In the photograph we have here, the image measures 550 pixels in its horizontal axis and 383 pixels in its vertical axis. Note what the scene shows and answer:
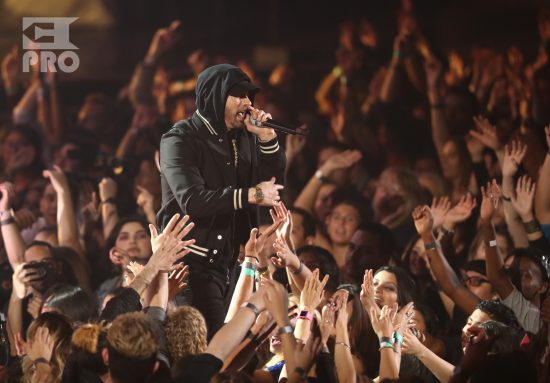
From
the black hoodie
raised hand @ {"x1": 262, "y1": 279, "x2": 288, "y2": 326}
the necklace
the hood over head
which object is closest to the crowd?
raised hand @ {"x1": 262, "y1": 279, "x2": 288, "y2": 326}

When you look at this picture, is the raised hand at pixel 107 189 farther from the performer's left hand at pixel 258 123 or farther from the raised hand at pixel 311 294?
the raised hand at pixel 311 294

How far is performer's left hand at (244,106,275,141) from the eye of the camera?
14.8ft

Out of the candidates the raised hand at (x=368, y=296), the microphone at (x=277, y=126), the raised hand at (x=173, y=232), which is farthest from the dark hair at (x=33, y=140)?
the raised hand at (x=368, y=296)

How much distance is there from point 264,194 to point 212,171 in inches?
13.3

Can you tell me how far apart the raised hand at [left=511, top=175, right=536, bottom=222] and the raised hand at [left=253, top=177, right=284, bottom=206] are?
224 centimetres

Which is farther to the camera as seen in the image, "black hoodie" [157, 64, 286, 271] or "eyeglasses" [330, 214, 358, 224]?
"eyeglasses" [330, 214, 358, 224]

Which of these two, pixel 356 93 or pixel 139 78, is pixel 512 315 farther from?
pixel 139 78

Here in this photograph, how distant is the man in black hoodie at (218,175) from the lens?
4379 mm

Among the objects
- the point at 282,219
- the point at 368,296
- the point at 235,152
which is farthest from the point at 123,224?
the point at 368,296

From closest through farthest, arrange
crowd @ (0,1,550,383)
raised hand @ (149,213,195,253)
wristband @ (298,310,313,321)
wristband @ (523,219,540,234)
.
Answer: crowd @ (0,1,550,383)
wristband @ (298,310,313,321)
raised hand @ (149,213,195,253)
wristband @ (523,219,540,234)

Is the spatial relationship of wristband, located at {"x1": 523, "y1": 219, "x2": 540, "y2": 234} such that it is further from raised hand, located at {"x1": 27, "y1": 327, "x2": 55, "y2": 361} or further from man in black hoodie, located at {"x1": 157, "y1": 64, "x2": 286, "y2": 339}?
raised hand, located at {"x1": 27, "y1": 327, "x2": 55, "y2": 361}

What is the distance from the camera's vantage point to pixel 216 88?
4.46m

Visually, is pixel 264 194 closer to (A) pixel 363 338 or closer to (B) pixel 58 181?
(A) pixel 363 338

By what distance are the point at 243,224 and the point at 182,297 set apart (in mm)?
430
